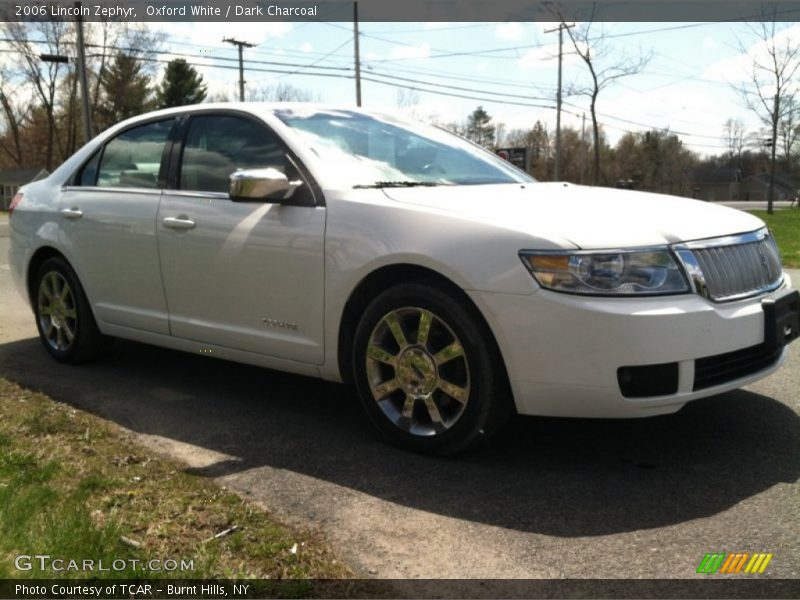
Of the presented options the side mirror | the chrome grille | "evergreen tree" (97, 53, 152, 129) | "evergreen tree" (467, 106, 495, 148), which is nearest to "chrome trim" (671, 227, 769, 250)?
the chrome grille

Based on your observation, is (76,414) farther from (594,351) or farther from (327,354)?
(594,351)

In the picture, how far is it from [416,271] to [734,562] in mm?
1680

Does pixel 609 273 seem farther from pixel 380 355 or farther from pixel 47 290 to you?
pixel 47 290

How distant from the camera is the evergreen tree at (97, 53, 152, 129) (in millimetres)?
61594

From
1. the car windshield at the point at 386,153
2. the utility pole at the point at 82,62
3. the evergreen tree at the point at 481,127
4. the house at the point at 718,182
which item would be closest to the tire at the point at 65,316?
the car windshield at the point at 386,153

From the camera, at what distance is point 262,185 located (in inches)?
146

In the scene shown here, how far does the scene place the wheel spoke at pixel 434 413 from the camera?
11.3ft

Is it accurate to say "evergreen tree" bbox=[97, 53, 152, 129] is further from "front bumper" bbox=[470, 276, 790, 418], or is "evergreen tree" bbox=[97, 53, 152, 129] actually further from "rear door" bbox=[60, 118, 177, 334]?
"front bumper" bbox=[470, 276, 790, 418]

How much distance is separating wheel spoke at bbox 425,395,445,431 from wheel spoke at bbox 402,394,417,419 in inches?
3.4

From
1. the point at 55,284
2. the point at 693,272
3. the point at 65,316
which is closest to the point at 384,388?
the point at 693,272

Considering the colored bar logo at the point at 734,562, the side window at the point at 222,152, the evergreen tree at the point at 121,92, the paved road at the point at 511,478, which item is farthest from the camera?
the evergreen tree at the point at 121,92

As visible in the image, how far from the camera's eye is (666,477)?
3219 millimetres

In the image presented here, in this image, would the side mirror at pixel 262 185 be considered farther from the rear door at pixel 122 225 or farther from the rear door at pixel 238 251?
the rear door at pixel 122 225

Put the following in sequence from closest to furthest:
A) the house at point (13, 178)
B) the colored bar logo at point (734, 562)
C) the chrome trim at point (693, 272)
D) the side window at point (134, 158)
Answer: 1. the colored bar logo at point (734, 562)
2. the chrome trim at point (693, 272)
3. the side window at point (134, 158)
4. the house at point (13, 178)
